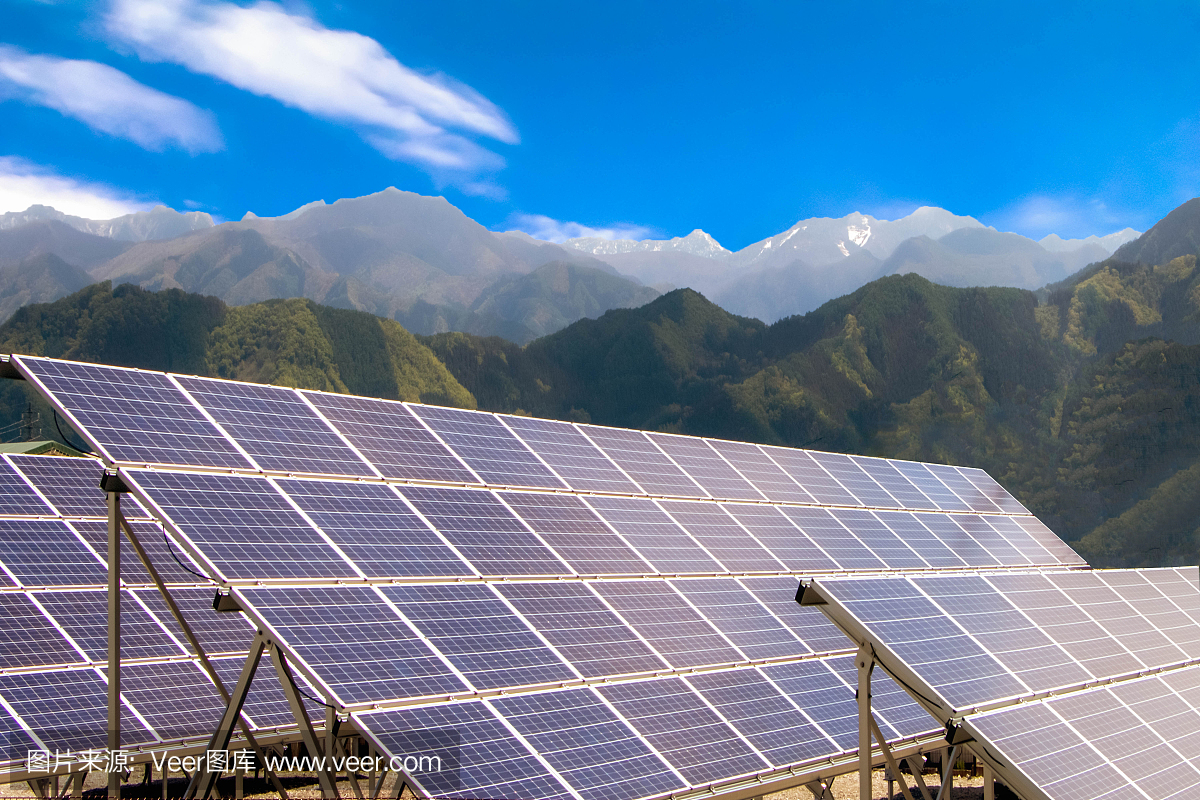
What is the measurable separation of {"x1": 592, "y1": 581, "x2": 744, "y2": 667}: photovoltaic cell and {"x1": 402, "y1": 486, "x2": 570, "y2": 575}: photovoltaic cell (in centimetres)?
113

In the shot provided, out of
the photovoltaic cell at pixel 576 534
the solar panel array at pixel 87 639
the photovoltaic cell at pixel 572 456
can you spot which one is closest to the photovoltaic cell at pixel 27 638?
the solar panel array at pixel 87 639

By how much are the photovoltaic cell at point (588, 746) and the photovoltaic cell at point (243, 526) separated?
3.16 m

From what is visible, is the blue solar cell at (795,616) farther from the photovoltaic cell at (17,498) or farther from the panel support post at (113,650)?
the photovoltaic cell at (17,498)

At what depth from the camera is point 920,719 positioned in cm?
1656

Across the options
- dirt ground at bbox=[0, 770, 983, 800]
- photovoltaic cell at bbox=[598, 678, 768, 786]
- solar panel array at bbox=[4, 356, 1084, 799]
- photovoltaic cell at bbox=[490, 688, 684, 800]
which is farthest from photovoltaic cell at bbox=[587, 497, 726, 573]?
photovoltaic cell at bbox=[490, 688, 684, 800]

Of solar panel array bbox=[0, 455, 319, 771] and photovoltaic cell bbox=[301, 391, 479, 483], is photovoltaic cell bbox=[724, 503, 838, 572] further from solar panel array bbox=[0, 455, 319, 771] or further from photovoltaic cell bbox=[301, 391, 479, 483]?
solar panel array bbox=[0, 455, 319, 771]

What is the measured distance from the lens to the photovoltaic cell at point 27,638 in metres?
17.5

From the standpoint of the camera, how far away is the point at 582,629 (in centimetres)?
1511

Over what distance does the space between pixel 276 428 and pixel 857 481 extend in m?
18.3

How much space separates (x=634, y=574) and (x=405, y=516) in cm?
448

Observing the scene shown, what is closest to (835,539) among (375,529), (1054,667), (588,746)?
(1054,667)

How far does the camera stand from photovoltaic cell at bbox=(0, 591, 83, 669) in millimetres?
17469

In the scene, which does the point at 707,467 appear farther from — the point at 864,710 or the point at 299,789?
the point at 864,710

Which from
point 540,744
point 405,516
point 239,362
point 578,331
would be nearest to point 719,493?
point 405,516
